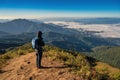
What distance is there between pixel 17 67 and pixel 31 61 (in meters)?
2.12

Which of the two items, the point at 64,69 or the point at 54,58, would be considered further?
the point at 54,58

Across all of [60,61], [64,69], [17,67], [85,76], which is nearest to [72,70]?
[64,69]

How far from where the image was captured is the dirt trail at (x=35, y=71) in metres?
19.1

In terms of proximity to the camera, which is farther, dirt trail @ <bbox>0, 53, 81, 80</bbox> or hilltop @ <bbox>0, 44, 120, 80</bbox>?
dirt trail @ <bbox>0, 53, 81, 80</bbox>

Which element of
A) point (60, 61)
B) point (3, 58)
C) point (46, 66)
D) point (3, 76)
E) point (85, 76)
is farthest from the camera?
point (3, 58)

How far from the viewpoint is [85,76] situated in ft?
59.0

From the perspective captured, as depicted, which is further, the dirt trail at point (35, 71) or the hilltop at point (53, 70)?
the dirt trail at point (35, 71)

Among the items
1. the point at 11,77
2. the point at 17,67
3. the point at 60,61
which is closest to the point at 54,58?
the point at 60,61

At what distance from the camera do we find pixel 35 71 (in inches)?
812

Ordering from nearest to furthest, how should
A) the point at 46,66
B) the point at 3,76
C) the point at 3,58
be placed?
1. the point at 3,76
2. the point at 46,66
3. the point at 3,58

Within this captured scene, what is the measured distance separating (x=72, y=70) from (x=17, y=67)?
5484 mm

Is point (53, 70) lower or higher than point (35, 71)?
higher

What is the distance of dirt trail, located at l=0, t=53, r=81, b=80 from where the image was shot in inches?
751

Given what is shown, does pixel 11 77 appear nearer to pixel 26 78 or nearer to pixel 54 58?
pixel 26 78
